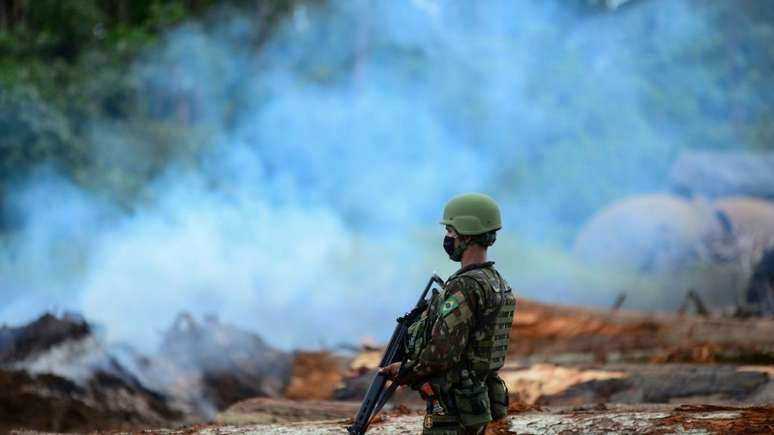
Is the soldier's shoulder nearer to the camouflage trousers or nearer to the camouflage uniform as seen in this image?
the camouflage uniform

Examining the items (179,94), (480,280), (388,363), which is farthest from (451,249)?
(179,94)

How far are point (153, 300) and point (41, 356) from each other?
14.6 feet

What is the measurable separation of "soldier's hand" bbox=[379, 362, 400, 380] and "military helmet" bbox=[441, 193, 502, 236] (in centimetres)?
71

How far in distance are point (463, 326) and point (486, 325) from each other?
163 mm

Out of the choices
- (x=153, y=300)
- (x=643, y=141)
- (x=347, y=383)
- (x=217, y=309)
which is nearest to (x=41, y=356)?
(x=347, y=383)

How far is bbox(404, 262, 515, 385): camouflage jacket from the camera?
4.85 m

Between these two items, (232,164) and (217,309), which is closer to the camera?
(217,309)

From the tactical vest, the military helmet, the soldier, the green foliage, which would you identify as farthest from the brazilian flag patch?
the green foliage

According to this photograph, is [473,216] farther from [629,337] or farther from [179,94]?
[179,94]

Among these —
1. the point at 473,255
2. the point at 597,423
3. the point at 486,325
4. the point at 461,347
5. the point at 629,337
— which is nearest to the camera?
the point at 461,347

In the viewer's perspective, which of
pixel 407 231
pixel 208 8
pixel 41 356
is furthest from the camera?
pixel 208 8

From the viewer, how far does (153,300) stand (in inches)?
567

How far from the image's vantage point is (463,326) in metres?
4.86

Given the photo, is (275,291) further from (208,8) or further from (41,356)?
(208,8)
